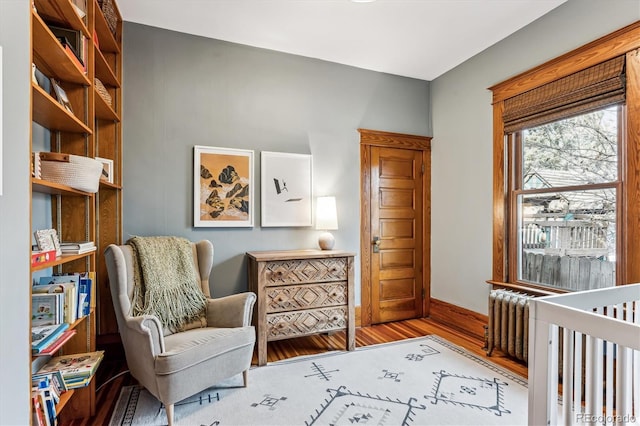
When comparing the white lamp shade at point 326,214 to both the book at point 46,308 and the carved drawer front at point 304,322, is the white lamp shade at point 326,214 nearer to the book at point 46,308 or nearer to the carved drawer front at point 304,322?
the carved drawer front at point 304,322

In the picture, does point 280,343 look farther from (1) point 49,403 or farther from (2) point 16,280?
(2) point 16,280

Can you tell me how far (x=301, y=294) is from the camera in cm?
275

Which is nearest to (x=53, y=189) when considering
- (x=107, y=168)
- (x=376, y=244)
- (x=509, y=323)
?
(x=107, y=168)

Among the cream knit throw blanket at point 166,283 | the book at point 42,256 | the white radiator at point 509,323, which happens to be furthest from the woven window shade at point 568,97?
the book at point 42,256

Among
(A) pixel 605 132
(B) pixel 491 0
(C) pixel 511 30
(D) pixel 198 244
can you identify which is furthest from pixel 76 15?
(A) pixel 605 132

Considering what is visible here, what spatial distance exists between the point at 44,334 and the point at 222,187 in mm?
1743

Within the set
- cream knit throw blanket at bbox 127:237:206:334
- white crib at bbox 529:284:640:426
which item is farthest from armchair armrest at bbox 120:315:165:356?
white crib at bbox 529:284:640:426

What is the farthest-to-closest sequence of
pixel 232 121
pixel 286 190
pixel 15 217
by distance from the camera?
pixel 286 190 → pixel 232 121 → pixel 15 217

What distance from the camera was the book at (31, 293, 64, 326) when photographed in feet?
5.04

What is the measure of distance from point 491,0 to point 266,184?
2.35 m

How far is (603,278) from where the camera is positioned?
90.4 inches

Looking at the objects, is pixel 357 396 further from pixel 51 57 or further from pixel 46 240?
pixel 51 57

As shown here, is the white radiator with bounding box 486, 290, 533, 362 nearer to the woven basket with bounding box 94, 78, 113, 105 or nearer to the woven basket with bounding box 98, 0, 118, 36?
the woven basket with bounding box 94, 78, 113, 105

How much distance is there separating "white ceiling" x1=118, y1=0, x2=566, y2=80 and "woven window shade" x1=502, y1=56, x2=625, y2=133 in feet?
2.03
